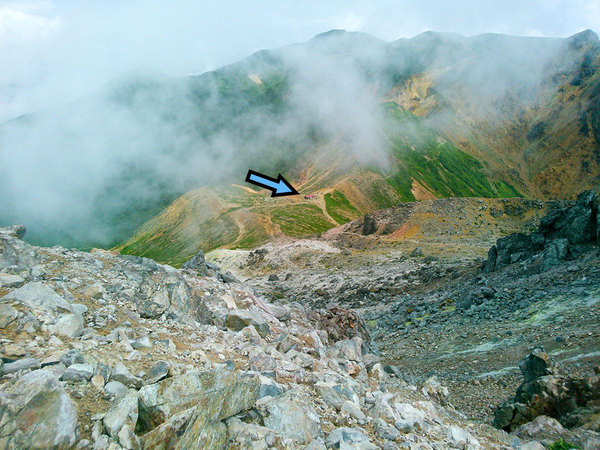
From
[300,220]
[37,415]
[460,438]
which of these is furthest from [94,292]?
[300,220]

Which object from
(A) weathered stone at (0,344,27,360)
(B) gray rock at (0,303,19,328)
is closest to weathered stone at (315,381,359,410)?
(A) weathered stone at (0,344,27,360)

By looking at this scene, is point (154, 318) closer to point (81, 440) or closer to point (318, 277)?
point (81, 440)

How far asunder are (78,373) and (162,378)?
1552 millimetres

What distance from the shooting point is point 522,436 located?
12.2 metres

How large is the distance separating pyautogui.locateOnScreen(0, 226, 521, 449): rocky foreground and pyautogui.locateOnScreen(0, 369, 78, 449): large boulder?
0.6 inches

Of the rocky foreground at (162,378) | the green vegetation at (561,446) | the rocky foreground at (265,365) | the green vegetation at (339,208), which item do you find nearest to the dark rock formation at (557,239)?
the rocky foreground at (265,365)

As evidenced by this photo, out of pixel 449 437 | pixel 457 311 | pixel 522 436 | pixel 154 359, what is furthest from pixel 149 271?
pixel 457 311

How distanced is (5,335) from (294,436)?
20.8ft

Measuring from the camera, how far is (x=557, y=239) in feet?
104

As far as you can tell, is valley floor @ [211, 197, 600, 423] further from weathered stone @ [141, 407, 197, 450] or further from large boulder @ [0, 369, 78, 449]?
large boulder @ [0, 369, 78, 449]

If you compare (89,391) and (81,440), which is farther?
(89,391)

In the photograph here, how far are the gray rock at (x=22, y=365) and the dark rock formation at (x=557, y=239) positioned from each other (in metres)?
33.4

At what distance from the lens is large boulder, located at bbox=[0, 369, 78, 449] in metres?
5.18

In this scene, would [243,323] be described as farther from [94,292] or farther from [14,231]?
[14,231]
